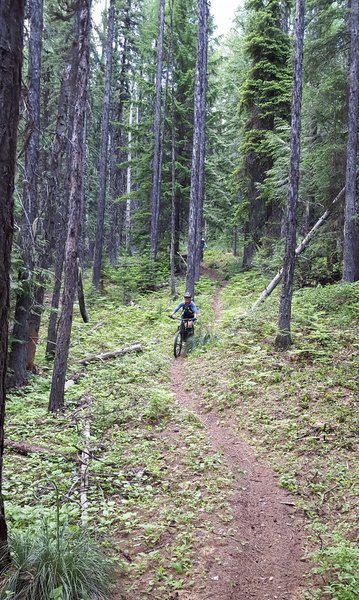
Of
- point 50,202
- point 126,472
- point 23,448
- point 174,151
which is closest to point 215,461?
point 126,472

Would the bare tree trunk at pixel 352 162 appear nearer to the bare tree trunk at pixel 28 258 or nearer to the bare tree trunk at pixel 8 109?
the bare tree trunk at pixel 28 258

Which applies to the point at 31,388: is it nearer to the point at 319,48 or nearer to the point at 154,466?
the point at 154,466

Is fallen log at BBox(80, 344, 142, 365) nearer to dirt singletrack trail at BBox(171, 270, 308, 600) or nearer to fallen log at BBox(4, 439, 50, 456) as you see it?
fallen log at BBox(4, 439, 50, 456)

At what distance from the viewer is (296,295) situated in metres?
14.9

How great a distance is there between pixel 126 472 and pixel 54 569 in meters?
2.94

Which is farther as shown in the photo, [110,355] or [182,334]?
[110,355]

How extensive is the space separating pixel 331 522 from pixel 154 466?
8.64 ft

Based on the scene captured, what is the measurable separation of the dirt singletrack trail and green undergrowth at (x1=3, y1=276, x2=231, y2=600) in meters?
0.18

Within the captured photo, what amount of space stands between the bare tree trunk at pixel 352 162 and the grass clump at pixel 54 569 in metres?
11.8

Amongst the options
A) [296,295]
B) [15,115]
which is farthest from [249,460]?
[296,295]

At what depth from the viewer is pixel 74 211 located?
28.7 ft

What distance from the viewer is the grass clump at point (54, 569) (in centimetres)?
329

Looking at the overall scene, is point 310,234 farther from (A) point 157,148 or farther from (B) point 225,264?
(B) point 225,264

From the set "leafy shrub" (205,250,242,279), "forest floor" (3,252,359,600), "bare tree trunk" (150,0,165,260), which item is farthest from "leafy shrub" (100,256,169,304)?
"forest floor" (3,252,359,600)
